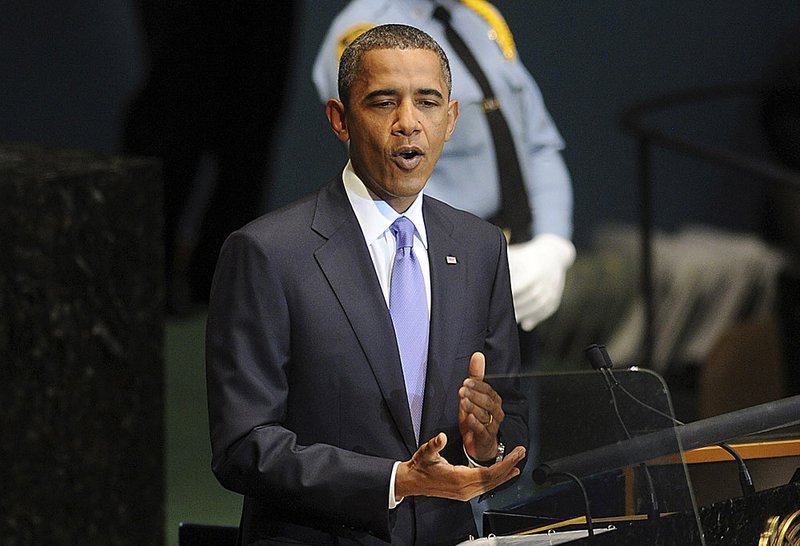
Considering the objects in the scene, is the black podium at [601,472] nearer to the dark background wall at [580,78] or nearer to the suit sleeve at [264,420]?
the suit sleeve at [264,420]

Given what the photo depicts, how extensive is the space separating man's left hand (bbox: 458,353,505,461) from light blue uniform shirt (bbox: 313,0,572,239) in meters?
1.62

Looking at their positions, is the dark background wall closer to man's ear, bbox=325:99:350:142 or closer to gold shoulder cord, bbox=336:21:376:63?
gold shoulder cord, bbox=336:21:376:63

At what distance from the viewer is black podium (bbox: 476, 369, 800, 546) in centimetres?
162

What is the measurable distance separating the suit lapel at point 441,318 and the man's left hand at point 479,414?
69 mm

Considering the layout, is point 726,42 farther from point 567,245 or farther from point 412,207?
point 412,207

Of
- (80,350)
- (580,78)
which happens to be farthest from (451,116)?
(580,78)

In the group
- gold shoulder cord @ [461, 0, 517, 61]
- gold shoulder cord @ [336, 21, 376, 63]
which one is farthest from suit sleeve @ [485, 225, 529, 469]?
gold shoulder cord @ [461, 0, 517, 61]

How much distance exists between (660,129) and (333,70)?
1.76 metres

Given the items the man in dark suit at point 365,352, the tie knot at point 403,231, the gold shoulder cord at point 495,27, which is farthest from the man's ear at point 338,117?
the gold shoulder cord at point 495,27

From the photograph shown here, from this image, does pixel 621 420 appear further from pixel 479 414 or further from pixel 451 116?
pixel 451 116

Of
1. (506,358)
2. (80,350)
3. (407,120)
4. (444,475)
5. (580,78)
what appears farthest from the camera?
(580,78)

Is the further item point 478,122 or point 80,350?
point 478,122

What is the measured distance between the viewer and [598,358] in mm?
1647

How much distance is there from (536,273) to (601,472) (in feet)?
5.91
